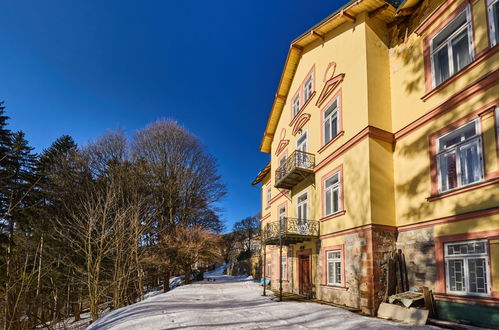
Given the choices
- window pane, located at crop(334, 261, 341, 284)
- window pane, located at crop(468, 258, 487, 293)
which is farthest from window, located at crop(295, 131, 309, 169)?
window pane, located at crop(468, 258, 487, 293)

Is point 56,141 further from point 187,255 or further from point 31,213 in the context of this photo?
point 187,255

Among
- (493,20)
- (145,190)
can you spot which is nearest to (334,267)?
(493,20)

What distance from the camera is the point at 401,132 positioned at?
10.1 meters

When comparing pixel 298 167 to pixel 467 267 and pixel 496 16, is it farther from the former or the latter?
pixel 496 16

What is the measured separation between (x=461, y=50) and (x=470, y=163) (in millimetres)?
3332

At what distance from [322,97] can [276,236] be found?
22.4 feet

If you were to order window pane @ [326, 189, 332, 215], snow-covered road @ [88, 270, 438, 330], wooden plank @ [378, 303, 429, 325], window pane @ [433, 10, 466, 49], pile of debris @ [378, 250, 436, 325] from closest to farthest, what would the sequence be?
snow-covered road @ [88, 270, 438, 330]
wooden plank @ [378, 303, 429, 325]
pile of debris @ [378, 250, 436, 325]
window pane @ [433, 10, 466, 49]
window pane @ [326, 189, 332, 215]

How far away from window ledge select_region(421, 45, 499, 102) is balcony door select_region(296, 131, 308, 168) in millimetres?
6113

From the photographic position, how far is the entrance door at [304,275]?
45.2 ft

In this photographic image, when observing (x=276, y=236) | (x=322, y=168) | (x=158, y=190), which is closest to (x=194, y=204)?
(x=158, y=190)

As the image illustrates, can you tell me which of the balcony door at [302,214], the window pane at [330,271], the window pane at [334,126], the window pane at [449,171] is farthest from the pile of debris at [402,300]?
the window pane at [334,126]

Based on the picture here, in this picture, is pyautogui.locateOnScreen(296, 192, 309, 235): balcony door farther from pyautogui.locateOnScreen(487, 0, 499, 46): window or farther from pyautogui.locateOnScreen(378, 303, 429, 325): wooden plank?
pyautogui.locateOnScreen(487, 0, 499, 46): window

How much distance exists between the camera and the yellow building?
732 centimetres

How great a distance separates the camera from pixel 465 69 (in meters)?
7.94
